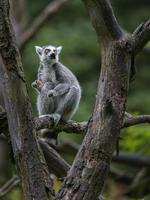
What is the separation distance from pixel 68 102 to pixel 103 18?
232 centimetres

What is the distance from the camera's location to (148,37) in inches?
205

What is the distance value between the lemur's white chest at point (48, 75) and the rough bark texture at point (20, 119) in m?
2.60

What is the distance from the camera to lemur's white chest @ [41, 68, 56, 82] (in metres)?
7.65

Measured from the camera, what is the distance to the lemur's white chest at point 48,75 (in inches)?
301

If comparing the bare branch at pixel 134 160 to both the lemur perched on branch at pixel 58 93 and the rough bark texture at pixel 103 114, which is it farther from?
the rough bark texture at pixel 103 114

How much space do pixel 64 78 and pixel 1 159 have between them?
481 centimetres

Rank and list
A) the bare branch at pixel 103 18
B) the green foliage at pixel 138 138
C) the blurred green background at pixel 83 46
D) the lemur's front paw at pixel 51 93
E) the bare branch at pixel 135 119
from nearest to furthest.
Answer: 1. the bare branch at pixel 103 18
2. the bare branch at pixel 135 119
3. the lemur's front paw at pixel 51 93
4. the green foliage at pixel 138 138
5. the blurred green background at pixel 83 46

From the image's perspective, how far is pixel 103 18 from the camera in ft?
17.1

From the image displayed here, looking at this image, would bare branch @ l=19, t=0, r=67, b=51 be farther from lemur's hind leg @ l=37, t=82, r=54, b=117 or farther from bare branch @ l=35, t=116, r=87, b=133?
bare branch @ l=35, t=116, r=87, b=133

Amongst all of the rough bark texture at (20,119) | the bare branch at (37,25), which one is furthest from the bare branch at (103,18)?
the bare branch at (37,25)

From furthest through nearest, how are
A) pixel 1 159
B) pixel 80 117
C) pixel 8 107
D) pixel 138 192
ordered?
pixel 80 117 → pixel 1 159 → pixel 138 192 → pixel 8 107

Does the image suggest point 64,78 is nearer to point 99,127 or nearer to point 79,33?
point 99,127

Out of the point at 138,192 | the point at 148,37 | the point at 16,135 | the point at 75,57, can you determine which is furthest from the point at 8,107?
the point at 75,57

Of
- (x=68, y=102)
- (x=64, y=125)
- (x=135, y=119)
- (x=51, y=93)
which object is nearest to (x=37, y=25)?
(x=68, y=102)
